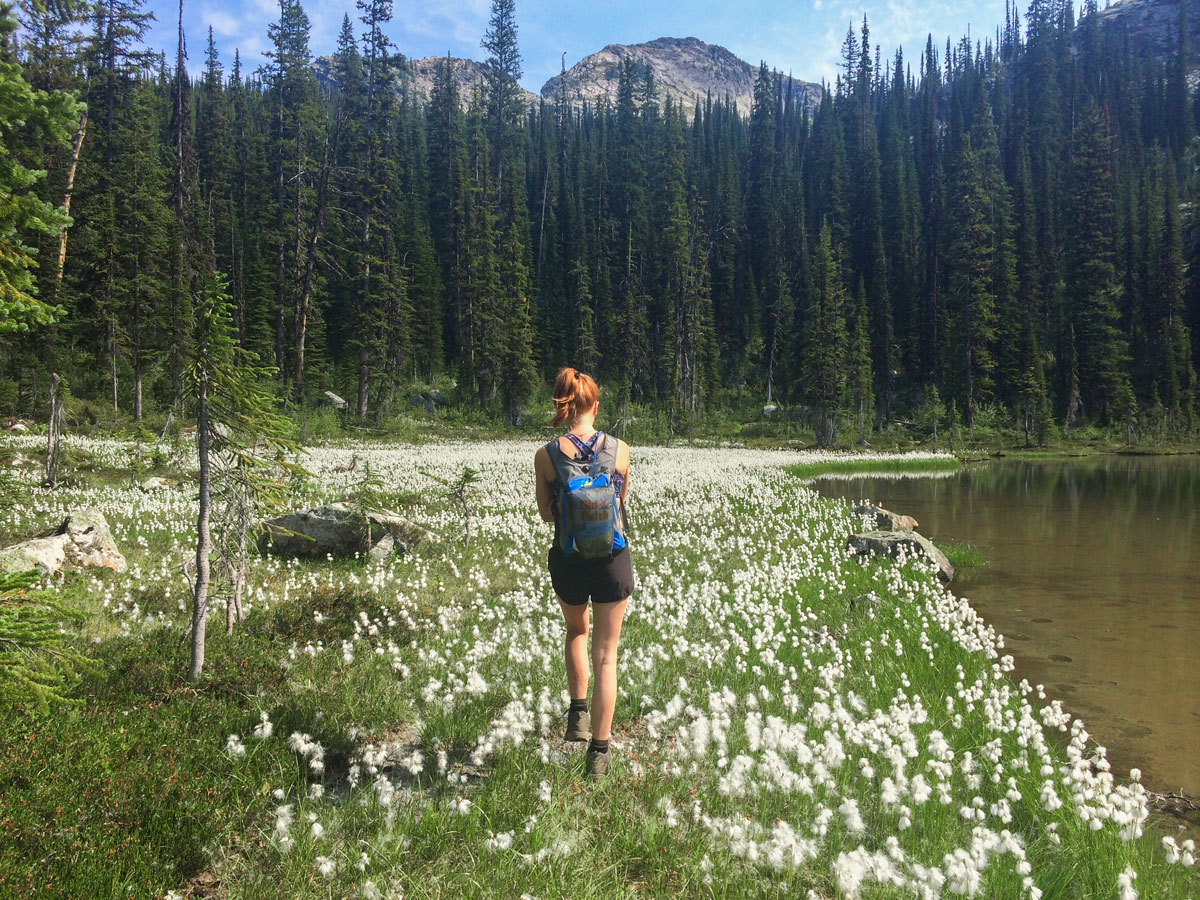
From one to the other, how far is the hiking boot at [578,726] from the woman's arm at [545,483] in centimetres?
143

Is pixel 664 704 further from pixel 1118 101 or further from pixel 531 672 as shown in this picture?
pixel 1118 101

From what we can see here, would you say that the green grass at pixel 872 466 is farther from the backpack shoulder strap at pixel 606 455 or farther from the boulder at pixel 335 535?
the backpack shoulder strap at pixel 606 455

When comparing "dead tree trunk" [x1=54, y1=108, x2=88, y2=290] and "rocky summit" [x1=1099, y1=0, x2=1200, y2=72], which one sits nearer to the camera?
"dead tree trunk" [x1=54, y1=108, x2=88, y2=290]

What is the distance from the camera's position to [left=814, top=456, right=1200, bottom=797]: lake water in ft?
20.7

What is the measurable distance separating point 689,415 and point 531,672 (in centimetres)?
4849

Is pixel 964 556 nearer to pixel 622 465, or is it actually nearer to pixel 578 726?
pixel 578 726

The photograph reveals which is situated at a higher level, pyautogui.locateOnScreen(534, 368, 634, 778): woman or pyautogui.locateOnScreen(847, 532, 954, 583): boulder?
pyautogui.locateOnScreen(534, 368, 634, 778): woman

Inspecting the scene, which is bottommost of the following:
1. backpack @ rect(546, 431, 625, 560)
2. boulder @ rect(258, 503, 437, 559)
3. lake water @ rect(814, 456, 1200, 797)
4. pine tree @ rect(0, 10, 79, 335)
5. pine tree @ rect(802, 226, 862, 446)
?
lake water @ rect(814, 456, 1200, 797)

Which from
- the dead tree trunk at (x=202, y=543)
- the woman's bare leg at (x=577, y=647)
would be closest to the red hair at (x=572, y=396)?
the woman's bare leg at (x=577, y=647)

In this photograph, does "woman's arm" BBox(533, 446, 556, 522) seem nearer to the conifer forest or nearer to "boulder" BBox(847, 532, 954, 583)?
"boulder" BBox(847, 532, 954, 583)

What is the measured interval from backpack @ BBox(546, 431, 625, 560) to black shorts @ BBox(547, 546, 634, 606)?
71 mm

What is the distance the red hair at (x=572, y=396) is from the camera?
4426mm

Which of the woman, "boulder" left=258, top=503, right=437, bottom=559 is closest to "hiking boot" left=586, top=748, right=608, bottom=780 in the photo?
the woman

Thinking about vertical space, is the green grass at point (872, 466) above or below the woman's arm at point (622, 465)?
below
